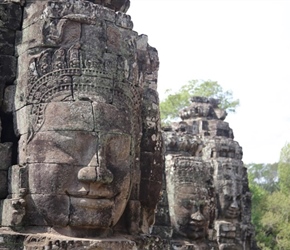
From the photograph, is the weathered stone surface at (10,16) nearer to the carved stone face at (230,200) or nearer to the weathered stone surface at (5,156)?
the weathered stone surface at (5,156)

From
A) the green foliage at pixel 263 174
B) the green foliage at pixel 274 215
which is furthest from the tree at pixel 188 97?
the green foliage at pixel 263 174

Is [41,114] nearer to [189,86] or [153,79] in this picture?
[153,79]

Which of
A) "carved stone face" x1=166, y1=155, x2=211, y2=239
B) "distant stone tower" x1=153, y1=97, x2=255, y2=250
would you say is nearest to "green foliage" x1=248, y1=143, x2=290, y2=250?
"distant stone tower" x1=153, y1=97, x2=255, y2=250

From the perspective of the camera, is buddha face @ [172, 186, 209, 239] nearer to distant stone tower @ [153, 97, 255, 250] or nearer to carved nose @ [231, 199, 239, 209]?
distant stone tower @ [153, 97, 255, 250]

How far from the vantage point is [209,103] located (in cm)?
1566

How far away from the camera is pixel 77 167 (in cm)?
561

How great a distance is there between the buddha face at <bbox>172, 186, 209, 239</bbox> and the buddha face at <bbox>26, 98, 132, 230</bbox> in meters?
5.33

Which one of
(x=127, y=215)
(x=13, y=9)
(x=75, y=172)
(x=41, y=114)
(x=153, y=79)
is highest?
(x=13, y=9)

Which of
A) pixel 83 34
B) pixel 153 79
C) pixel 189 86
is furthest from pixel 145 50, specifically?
pixel 189 86

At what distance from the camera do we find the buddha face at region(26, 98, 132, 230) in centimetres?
555

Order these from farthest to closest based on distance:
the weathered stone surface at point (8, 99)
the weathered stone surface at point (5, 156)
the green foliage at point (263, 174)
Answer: the green foliage at point (263, 174), the weathered stone surface at point (8, 99), the weathered stone surface at point (5, 156)

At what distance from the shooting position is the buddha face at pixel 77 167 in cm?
555

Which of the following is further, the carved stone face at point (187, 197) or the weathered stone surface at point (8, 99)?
the carved stone face at point (187, 197)

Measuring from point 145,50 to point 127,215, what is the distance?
195 cm
